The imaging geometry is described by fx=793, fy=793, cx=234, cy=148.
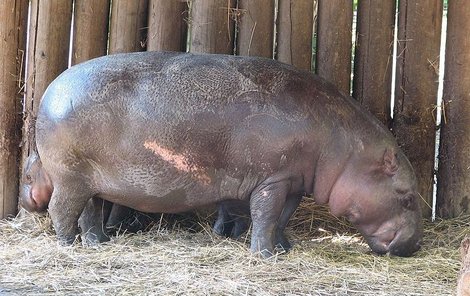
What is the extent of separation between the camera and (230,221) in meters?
6.21

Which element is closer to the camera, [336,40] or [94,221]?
[94,221]

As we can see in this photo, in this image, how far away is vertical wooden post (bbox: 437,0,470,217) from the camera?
6.34m

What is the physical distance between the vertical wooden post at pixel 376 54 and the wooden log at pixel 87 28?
7.00 feet

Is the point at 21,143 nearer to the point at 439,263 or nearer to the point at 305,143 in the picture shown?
the point at 305,143

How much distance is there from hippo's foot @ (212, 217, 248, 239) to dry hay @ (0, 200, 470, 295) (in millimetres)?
92

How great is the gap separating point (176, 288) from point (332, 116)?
182 cm

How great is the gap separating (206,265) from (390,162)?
1539 mm

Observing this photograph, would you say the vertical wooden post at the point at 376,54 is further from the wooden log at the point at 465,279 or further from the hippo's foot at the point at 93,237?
the wooden log at the point at 465,279

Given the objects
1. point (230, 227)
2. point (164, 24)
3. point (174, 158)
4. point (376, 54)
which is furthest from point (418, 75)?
point (174, 158)

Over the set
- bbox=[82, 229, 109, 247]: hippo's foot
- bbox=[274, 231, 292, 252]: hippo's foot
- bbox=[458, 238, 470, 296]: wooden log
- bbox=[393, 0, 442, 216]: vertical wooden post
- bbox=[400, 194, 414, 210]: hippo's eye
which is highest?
bbox=[393, 0, 442, 216]: vertical wooden post

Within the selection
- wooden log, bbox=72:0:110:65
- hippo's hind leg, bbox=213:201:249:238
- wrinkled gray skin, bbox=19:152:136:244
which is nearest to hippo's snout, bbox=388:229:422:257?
hippo's hind leg, bbox=213:201:249:238

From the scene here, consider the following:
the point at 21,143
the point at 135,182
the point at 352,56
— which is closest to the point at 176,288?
the point at 135,182

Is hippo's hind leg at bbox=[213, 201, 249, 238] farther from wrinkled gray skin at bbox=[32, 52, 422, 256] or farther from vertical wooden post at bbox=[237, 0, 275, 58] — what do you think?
vertical wooden post at bbox=[237, 0, 275, 58]

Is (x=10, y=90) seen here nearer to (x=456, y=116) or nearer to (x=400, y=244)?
(x=400, y=244)
